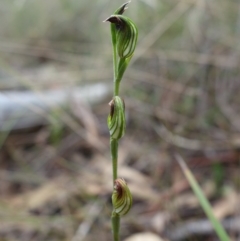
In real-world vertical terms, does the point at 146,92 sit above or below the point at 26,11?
below

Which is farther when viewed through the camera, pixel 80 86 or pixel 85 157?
pixel 80 86

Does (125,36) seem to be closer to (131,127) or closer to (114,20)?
(114,20)

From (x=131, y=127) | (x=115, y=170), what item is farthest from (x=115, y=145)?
(x=131, y=127)

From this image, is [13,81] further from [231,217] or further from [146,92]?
[231,217]

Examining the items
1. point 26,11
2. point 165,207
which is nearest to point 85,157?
point 165,207

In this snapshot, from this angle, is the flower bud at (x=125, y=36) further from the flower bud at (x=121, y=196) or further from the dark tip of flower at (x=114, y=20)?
the flower bud at (x=121, y=196)


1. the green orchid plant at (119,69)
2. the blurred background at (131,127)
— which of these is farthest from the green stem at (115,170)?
the blurred background at (131,127)
